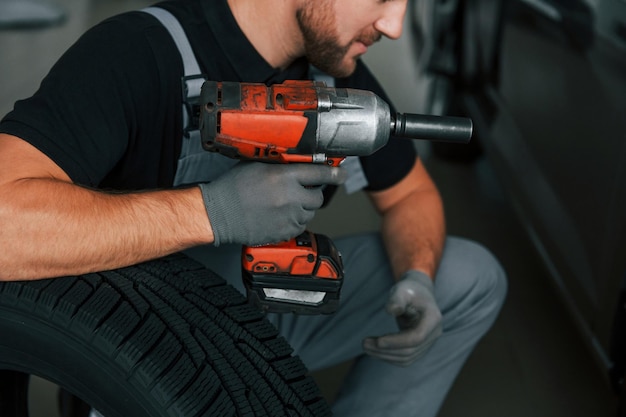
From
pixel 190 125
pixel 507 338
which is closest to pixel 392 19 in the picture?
pixel 190 125

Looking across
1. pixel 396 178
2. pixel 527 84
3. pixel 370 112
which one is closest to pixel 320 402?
pixel 370 112

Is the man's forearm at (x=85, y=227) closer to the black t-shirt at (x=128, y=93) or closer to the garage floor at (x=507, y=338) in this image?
the black t-shirt at (x=128, y=93)

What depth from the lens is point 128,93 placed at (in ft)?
4.28

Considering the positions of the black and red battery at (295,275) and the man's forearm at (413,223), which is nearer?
the black and red battery at (295,275)

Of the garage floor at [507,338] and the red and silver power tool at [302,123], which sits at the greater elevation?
the red and silver power tool at [302,123]

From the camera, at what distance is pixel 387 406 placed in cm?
160

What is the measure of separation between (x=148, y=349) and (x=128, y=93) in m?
0.41

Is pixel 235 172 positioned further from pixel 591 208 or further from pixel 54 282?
pixel 591 208

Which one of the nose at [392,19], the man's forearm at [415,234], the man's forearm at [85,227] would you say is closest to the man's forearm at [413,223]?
the man's forearm at [415,234]

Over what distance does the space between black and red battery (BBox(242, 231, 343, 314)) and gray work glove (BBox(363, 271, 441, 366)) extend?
0.14 metres

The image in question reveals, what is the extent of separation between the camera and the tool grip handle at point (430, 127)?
4.05 feet

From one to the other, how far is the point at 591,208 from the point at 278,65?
749mm

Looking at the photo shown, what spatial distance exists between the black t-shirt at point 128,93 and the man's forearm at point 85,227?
0.24ft

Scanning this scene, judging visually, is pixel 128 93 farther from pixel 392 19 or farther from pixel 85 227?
pixel 392 19
